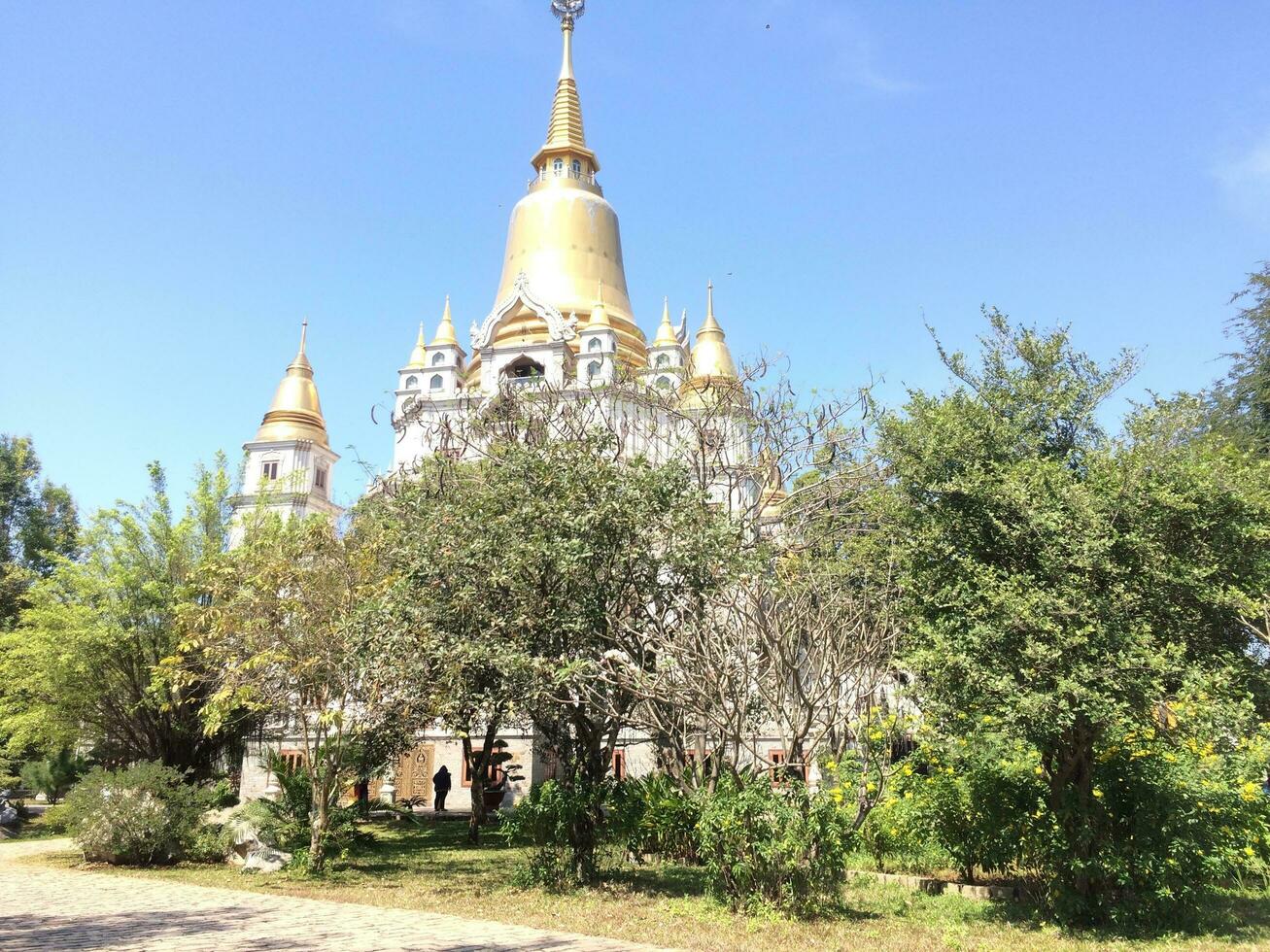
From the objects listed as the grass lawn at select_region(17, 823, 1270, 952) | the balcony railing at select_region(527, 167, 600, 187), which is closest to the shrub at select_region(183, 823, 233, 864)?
the grass lawn at select_region(17, 823, 1270, 952)

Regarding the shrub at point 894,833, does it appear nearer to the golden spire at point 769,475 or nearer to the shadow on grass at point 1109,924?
the shadow on grass at point 1109,924

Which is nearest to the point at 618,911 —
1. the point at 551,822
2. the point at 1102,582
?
the point at 551,822

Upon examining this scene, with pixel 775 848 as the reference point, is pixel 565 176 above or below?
above

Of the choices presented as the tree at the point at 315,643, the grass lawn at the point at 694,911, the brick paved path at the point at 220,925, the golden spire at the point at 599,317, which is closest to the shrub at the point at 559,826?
the grass lawn at the point at 694,911

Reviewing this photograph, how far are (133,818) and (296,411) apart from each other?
104ft

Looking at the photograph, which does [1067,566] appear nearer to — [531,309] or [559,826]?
[559,826]

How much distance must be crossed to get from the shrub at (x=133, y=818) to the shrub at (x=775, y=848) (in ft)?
30.5

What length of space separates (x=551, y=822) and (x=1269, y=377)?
18544mm

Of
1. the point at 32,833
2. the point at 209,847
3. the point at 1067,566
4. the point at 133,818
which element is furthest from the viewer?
the point at 32,833

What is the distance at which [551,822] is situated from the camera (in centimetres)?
1297

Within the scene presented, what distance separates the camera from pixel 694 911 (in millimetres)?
11375

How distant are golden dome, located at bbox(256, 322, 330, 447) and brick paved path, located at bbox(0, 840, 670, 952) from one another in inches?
1270

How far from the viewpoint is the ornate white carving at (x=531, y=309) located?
3775cm

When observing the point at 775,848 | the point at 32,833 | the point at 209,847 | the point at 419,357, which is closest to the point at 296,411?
the point at 419,357
